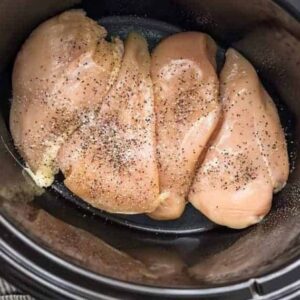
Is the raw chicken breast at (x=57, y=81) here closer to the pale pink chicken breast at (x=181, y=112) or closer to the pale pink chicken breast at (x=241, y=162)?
the pale pink chicken breast at (x=181, y=112)

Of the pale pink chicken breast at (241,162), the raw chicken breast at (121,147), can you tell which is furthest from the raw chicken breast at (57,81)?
the pale pink chicken breast at (241,162)

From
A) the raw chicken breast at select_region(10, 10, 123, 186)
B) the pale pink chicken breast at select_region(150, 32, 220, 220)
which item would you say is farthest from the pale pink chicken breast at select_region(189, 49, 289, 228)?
the raw chicken breast at select_region(10, 10, 123, 186)

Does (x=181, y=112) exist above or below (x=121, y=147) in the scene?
above

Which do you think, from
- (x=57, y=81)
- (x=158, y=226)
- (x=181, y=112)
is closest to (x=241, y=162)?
(x=181, y=112)

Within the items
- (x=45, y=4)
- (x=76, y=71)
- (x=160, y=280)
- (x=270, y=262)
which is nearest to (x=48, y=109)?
(x=76, y=71)

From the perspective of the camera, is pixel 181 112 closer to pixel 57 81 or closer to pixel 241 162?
pixel 241 162

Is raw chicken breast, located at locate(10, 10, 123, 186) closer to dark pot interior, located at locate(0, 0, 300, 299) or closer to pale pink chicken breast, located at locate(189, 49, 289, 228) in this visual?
dark pot interior, located at locate(0, 0, 300, 299)
